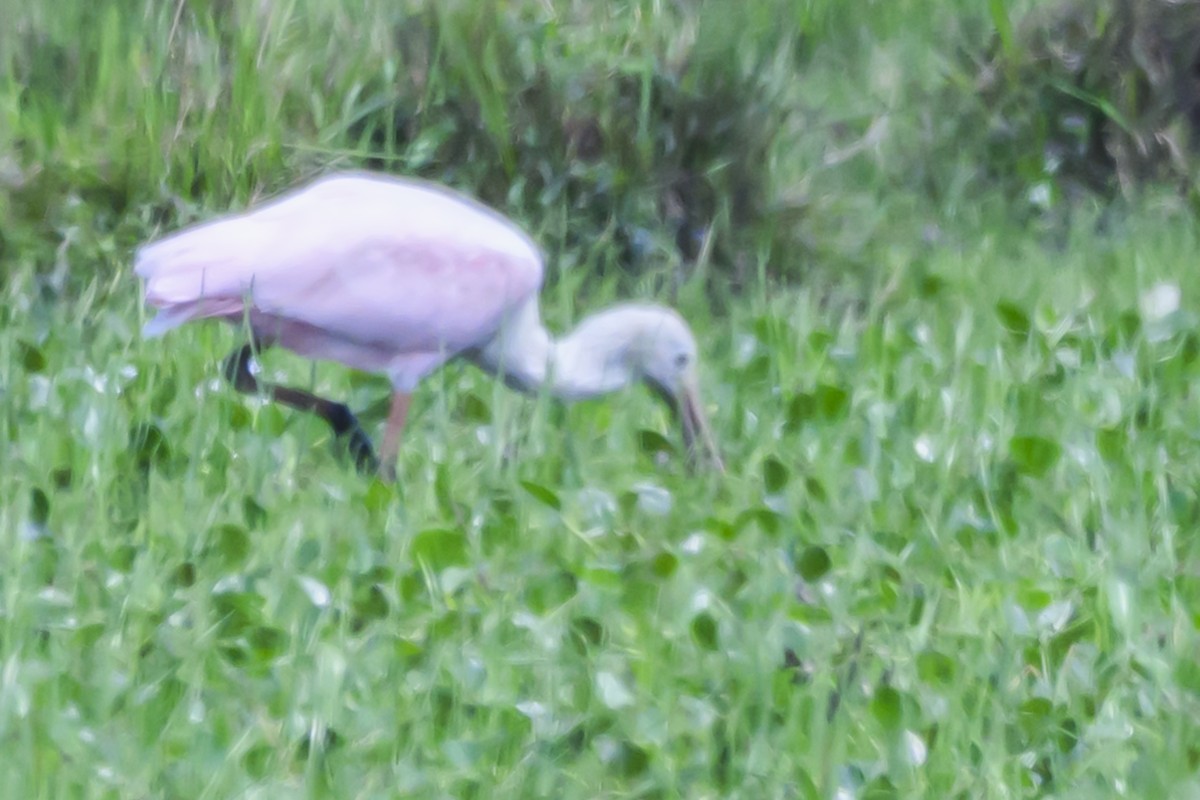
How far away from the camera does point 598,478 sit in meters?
4.14

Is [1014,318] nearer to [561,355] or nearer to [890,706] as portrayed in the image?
[561,355]

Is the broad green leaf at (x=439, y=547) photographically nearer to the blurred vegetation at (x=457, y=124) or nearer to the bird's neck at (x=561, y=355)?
the bird's neck at (x=561, y=355)

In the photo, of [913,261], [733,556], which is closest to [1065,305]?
[913,261]

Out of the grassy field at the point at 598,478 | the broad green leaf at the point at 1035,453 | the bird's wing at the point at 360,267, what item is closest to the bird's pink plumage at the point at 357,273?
the bird's wing at the point at 360,267

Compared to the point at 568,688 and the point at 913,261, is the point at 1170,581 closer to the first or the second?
the point at 568,688

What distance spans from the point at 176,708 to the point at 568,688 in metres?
0.56

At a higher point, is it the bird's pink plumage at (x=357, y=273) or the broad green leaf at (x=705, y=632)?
the broad green leaf at (x=705, y=632)

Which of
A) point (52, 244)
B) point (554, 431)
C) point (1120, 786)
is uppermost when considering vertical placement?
point (1120, 786)

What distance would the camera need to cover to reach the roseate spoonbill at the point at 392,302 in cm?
410

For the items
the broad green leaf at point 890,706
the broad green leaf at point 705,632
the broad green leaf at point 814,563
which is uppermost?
the broad green leaf at point 890,706

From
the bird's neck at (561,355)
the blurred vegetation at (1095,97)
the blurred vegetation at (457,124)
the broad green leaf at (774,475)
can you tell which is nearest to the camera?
the broad green leaf at (774,475)

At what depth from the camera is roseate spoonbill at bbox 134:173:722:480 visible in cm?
410

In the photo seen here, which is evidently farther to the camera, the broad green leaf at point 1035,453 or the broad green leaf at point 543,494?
the broad green leaf at point 1035,453

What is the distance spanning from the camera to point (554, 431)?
439 cm
